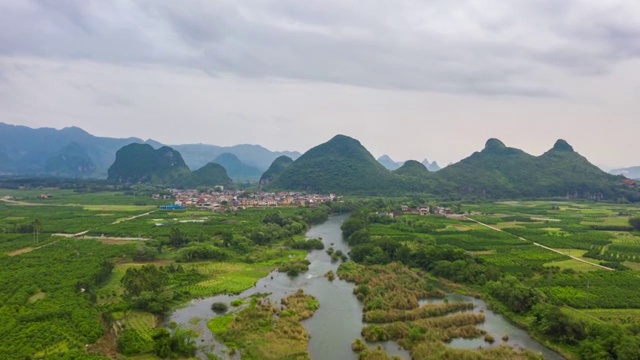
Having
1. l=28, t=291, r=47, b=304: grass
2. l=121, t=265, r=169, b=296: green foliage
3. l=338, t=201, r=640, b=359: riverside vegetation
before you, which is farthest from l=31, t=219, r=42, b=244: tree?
l=338, t=201, r=640, b=359: riverside vegetation

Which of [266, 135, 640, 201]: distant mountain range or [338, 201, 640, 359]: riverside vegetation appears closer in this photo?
[338, 201, 640, 359]: riverside vegetation

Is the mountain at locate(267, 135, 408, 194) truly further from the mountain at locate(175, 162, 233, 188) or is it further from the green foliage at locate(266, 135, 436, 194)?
the mountain at locate(175, 162, 233, 188)

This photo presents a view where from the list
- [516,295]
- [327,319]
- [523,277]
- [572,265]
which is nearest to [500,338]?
[516,295]

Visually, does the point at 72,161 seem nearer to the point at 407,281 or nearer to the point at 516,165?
the point at 516,165

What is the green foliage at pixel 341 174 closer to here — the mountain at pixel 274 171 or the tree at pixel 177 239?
the mountain at pixel 274 171

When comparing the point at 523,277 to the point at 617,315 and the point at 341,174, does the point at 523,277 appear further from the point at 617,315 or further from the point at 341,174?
the point at 341,174
